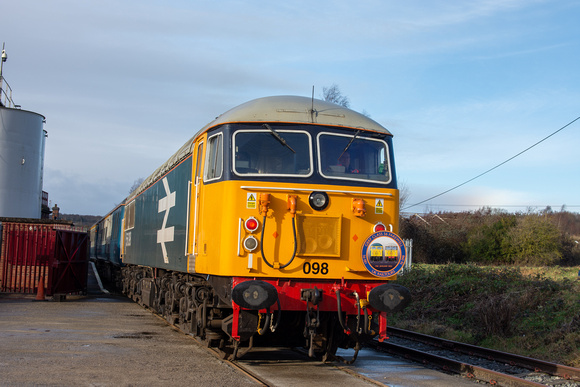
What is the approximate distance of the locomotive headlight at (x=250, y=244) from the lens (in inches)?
290

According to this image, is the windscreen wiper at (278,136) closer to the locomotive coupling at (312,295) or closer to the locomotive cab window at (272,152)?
the locomotive cab window at (272,152)

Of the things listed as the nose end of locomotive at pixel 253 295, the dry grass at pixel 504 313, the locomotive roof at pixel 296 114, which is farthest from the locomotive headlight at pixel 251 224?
the dry grass at pixel 504 313

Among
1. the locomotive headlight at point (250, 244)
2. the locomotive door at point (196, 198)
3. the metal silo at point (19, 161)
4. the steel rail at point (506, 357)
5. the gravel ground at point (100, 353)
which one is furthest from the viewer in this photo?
the metal silo at point (19, 161)

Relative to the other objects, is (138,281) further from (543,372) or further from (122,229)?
(543,372)

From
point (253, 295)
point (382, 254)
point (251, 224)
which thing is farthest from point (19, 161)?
point (382, 254)

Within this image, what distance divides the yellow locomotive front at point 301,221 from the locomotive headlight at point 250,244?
0.01 m

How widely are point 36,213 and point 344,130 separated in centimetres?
2482

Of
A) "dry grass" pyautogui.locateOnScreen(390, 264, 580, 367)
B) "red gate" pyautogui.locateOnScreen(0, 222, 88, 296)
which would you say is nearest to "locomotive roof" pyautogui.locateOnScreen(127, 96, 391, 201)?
"dry grass" pyautogui.locateOnScreen(390, 264, 580, 367)

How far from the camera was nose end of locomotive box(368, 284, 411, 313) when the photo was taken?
7.52 metres

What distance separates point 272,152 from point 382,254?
78.1 inches

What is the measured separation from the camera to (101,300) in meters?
19.1

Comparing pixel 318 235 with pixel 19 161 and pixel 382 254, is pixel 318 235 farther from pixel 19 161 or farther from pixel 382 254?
pixel 19 161

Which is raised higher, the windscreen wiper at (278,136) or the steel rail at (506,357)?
the windscreen wiper at (278,136)

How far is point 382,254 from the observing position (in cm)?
779
